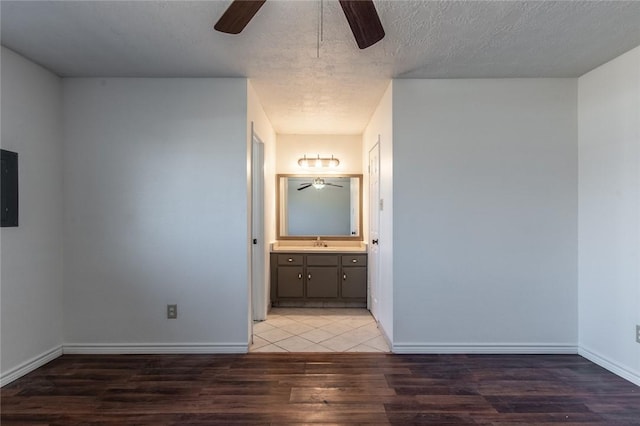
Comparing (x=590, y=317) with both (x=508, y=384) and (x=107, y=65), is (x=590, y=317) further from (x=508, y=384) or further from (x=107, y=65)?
(x=107, y=65)

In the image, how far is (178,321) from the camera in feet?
9.70

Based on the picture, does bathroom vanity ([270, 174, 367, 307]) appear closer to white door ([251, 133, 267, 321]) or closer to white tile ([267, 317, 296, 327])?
white door ([251, 133, 267, 321])

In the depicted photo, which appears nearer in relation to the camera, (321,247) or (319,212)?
(321,247)

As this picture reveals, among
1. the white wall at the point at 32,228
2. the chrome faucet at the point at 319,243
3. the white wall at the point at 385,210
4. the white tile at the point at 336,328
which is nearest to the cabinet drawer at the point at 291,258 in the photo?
the chrome faucet at the point at 319,243

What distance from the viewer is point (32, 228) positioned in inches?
104

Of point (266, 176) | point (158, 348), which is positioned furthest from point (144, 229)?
point (266, 176)

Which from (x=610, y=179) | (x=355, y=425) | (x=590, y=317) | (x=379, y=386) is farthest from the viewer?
(x=590, y=317)

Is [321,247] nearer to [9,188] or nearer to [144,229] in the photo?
[144,229]

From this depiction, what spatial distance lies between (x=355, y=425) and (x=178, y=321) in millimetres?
1763

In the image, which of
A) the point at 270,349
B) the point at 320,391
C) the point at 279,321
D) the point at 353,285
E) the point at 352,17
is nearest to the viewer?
the point at 352,17

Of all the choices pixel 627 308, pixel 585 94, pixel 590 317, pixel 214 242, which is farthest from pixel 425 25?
pixel 590 317

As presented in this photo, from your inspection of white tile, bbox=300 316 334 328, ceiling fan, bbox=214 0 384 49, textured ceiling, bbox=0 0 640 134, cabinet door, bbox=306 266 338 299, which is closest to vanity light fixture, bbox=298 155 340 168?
cabinet door, bbox=306 266 338 299

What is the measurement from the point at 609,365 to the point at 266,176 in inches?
141

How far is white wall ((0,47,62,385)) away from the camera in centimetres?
245
